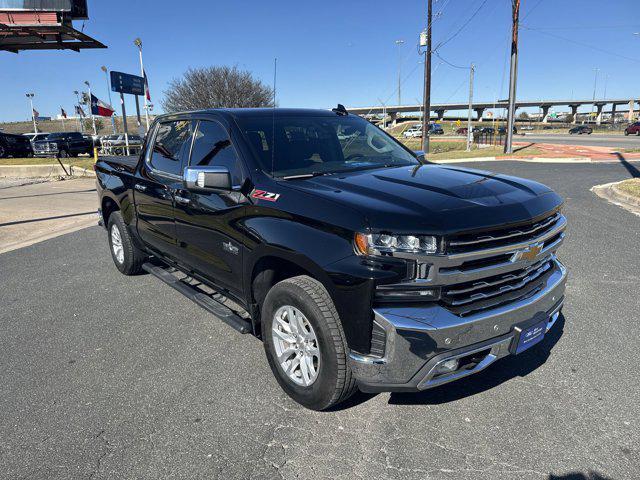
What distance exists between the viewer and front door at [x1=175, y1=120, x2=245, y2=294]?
3451 mm

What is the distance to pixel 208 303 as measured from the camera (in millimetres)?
3967

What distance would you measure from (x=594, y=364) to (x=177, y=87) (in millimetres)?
34861

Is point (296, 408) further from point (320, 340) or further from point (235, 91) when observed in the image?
point (235, 91)

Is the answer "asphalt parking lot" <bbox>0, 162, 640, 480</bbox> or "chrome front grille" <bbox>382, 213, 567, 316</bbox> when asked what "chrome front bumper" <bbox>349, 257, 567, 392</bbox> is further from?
"asphalt parking lot" <bbox>0, 162, 640, 480</bbox>

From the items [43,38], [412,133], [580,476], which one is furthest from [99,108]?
[412,133]

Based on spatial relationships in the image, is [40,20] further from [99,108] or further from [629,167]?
[629,167]

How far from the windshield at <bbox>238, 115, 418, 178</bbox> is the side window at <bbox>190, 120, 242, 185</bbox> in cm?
18

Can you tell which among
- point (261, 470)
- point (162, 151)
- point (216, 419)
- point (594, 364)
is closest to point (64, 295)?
point (162, 151)

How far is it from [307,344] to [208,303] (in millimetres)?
1339

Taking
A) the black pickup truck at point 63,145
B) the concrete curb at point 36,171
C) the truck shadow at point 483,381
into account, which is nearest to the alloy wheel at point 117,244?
the truck shadow at point 483,381

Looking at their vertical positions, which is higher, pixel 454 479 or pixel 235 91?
pixel 235 91

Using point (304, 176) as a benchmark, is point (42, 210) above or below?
below

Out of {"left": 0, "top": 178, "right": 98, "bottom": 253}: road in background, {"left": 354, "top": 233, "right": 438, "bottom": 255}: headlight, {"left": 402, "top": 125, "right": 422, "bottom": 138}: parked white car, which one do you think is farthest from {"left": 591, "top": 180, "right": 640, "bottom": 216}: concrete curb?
{"left": 402, "top": 125, "right": 422, "bottom": 138}: parked white car

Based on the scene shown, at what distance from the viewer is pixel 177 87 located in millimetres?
33938
